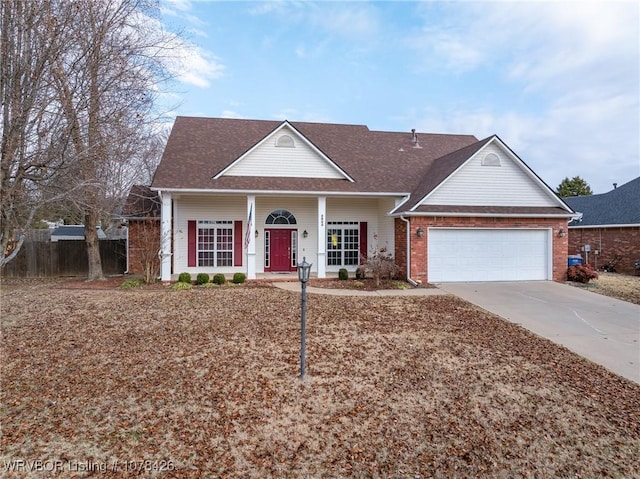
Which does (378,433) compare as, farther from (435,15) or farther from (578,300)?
(435,15)

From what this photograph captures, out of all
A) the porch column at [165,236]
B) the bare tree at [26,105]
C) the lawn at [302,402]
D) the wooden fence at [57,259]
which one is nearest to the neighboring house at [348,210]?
the porch column at [165,236]

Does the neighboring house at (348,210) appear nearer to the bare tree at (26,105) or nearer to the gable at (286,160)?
the gable at (286,160)

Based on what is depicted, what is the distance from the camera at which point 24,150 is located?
194 inches

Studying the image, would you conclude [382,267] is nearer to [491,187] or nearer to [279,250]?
[279,250]

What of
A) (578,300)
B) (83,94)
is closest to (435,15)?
(578,300)

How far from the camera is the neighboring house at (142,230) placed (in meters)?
13.4

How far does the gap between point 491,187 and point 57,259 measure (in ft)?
58.4

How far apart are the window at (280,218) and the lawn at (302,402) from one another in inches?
317

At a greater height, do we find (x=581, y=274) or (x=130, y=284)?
(x=581, y=274)

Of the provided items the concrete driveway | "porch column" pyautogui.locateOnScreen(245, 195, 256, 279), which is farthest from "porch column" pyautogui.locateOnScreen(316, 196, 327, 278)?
the concrete driveway

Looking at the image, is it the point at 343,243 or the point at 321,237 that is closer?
the point at 321,237

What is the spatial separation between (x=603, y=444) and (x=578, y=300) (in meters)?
8.15

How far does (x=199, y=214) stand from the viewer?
15602mm

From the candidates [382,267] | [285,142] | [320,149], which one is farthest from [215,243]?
[382,267]
